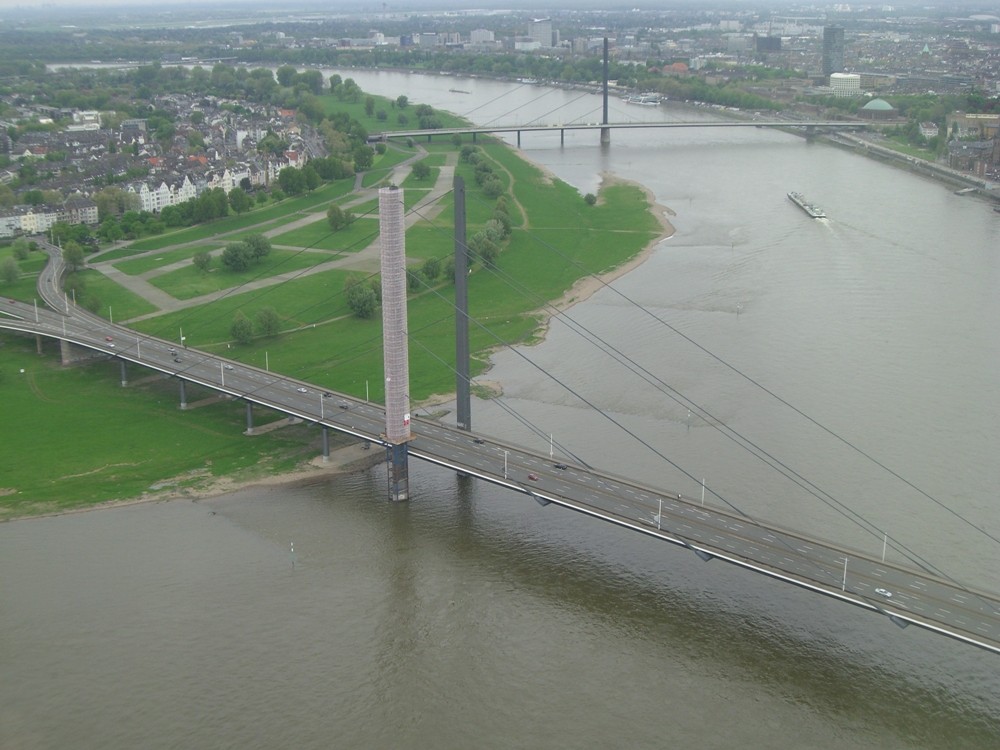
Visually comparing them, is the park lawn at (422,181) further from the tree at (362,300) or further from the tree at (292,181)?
the tree at (362,300)

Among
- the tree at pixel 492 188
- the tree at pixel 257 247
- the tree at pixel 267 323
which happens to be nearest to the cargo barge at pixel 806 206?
the tree at pixel 492 188

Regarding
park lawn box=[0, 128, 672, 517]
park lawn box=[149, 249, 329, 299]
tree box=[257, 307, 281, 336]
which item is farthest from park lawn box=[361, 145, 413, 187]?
tree box=[257, 307, 281, 336]

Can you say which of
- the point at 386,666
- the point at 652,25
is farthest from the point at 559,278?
the point at 652,25

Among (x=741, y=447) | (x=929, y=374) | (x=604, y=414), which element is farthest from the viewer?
(x=929, y=374)

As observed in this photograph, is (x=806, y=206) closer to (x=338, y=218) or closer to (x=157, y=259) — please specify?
(x=338, y=218)

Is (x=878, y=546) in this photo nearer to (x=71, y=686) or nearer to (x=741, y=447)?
(x=741, y=447)

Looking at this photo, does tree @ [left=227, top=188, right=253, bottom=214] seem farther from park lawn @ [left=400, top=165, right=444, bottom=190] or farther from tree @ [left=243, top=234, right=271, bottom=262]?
park lawn @ [left=400, top=165, right=444, bottom=190]
